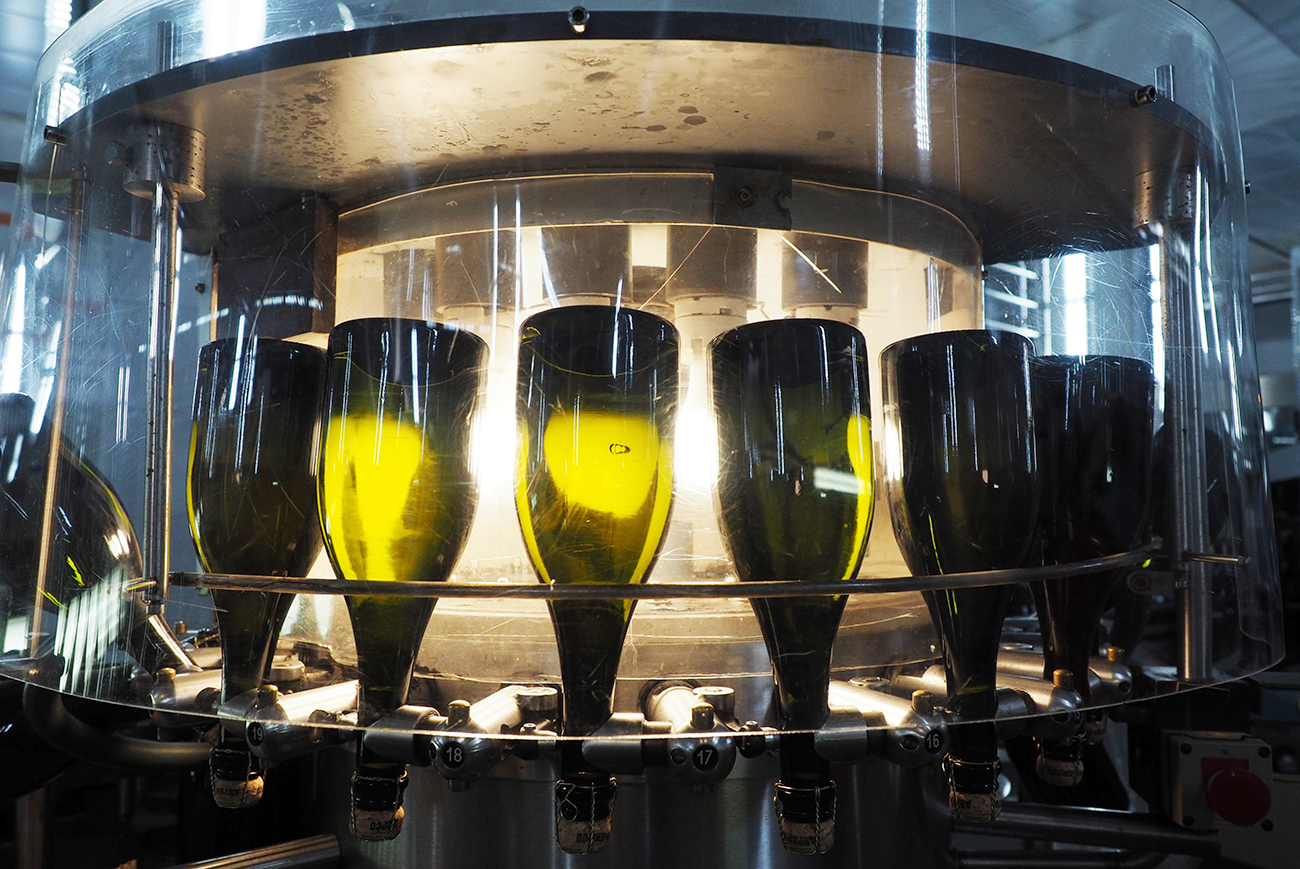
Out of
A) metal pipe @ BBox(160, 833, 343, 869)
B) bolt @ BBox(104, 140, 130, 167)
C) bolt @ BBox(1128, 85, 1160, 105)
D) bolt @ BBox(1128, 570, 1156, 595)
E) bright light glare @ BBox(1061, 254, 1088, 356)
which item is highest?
bolt @ BBox(1128, 85, 1160, 105)

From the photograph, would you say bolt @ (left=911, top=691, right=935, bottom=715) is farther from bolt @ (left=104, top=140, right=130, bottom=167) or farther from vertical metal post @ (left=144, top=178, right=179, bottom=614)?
bolt @ (left=104, top=140, right=130, bottom=167)

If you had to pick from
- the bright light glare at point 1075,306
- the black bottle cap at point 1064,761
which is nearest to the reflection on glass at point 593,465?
the bright light glare at point 1075,306

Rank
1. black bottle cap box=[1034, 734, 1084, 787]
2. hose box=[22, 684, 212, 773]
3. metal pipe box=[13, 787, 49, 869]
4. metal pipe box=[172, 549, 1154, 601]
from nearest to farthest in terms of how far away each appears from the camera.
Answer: metal pipe box=[172, 549, 1154, 601]
black bottle cap box=[1034, 734, 1084, 787]
hose box=[22, 684, 212, 773]
metal pipe box=[13, 787, 49, 869]

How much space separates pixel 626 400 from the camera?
0.44 meters

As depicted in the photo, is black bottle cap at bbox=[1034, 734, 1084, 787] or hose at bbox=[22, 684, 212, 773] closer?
black bottle cap at bbox=[1034, 734, 1084, 787]

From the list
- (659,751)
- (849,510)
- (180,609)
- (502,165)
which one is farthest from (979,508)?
(180,609)

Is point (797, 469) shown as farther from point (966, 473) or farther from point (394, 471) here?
point (394, 471)

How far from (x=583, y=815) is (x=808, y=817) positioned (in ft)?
0.38

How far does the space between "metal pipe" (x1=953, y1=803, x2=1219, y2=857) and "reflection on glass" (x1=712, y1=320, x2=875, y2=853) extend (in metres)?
0.52

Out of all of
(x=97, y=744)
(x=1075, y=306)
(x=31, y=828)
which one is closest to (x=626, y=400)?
(x=1075, y=306)

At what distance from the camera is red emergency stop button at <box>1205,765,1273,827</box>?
92 cm

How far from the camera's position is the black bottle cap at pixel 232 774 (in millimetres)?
582

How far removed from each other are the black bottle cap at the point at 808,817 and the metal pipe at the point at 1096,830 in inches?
16.9

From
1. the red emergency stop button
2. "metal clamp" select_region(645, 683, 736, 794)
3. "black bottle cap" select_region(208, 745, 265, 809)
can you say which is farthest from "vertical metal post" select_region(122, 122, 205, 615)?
the red emergency stop button
